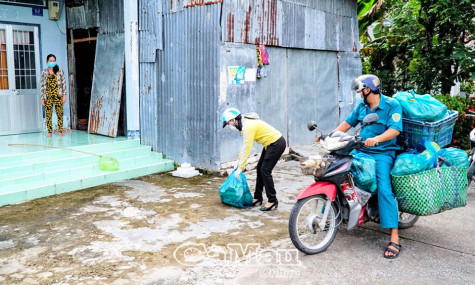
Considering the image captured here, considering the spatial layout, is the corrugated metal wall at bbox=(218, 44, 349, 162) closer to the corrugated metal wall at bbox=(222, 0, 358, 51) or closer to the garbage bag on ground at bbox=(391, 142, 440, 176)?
the corrugated metal wall at bbox=(222, 0, 358, 51)

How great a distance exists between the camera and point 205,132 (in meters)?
8.79

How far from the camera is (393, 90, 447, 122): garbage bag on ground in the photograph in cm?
493

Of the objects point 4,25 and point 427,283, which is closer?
point 427,283

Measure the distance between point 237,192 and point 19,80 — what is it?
23.3 ft

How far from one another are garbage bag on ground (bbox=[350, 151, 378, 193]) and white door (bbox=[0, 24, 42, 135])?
8.86 meters

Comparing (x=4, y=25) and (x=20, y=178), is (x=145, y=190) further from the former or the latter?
(x=4, y=25)

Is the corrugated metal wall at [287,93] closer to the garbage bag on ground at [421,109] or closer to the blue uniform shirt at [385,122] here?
the blue uniform shirt at [385,122]

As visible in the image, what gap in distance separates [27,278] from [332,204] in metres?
3.25

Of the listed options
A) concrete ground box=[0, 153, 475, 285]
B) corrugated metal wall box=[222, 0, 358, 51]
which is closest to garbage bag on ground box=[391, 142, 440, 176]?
concrete ground box=[0, 153, 475, 285]

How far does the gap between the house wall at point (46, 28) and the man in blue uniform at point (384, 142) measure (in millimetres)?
8815

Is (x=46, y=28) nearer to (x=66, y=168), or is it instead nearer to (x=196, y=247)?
(x=66, y=168)

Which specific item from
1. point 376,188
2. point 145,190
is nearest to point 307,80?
point 145,190

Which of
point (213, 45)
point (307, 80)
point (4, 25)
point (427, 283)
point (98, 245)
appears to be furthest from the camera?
point (307, 80)

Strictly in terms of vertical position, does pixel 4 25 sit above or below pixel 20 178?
above
